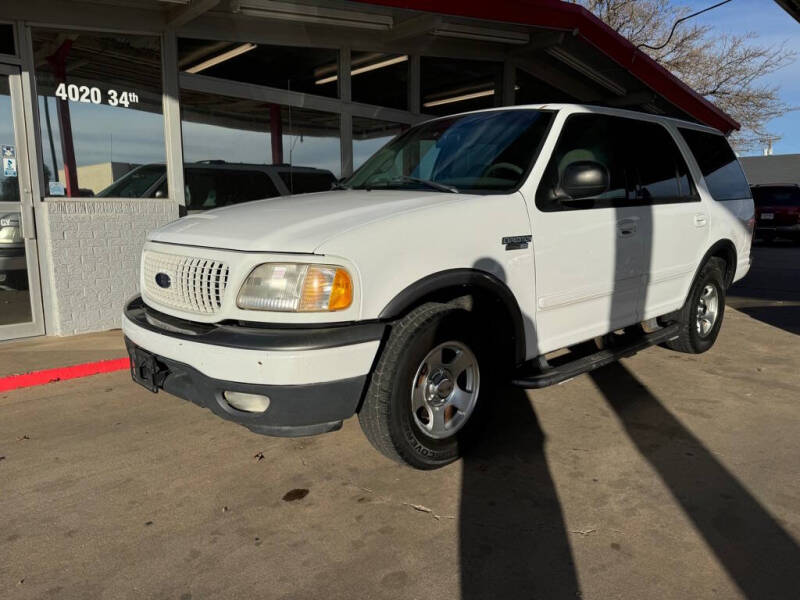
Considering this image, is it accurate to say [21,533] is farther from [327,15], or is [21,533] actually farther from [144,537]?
[327,15]

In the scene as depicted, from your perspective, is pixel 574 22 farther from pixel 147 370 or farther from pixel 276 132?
pixel 147 370

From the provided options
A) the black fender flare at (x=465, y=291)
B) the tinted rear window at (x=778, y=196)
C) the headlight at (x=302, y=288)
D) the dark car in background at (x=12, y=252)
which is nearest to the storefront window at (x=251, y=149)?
the dark car in background at (x=12, y=252)

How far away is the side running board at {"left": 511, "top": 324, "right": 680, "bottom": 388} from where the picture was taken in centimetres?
351

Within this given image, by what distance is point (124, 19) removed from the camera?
6121mm

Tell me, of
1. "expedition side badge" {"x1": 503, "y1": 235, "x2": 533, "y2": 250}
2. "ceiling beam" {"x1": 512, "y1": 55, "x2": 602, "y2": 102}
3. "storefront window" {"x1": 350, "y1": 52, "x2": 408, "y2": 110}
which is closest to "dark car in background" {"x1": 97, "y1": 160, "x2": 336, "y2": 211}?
"storefront window" {"x1": 350, "y1": 52, "x2": 408, "y2": 110}

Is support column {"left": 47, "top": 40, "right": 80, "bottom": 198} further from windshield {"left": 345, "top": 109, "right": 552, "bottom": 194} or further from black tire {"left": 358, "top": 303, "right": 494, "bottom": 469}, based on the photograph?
black tire {"left": 358, "top": 303, "right": 494, "bottom": 469}

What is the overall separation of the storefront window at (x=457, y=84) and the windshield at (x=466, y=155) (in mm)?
5412

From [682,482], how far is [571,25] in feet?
23.3

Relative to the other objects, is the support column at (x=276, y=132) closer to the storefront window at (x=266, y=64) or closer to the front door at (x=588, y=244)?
the storefront window at (x=266, y=64)

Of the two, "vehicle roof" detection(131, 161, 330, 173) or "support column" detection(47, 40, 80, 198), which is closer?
"support column" detection(47, 40, 80, 198)

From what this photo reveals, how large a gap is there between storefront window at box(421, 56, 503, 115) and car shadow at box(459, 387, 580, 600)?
7.01 m

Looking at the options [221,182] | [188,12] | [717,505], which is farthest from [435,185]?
[221,182]

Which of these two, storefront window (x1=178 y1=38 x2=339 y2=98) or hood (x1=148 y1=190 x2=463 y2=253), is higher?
storefront window (x1=178 y1=38 x2=339 y2=98)

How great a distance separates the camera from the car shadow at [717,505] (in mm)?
2416
